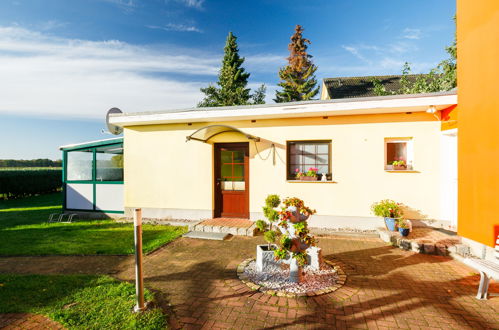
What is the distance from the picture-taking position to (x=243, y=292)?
3393 millimetres

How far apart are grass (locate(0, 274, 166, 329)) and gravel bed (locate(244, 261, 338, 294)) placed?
61.8 inches

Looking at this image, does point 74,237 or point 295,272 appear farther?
point 74,237

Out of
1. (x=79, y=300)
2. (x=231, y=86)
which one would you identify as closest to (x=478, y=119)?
(x=79, y=300)

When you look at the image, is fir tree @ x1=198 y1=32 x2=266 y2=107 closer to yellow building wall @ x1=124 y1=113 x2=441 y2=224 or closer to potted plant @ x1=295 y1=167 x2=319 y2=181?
yellow building wall @ x1=124 y1=113 x2=441 y2=224

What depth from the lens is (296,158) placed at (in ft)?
23.5

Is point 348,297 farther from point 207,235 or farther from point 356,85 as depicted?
point 356,85

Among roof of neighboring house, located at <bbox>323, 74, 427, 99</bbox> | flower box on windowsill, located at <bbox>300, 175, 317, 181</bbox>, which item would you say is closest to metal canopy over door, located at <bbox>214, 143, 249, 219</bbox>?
flower box on windowsill, located at <bbox>300, 175, 317, 181</bbox>

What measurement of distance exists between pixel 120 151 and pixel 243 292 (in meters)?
7.81

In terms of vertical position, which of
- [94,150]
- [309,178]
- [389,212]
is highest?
[94,150]

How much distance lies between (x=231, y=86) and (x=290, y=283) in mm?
26126

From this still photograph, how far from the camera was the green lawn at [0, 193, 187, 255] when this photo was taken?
5.30 metres

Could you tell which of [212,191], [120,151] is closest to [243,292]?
[212,191]

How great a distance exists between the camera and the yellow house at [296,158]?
20.2 ft

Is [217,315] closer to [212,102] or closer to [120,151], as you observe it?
[120,151]
